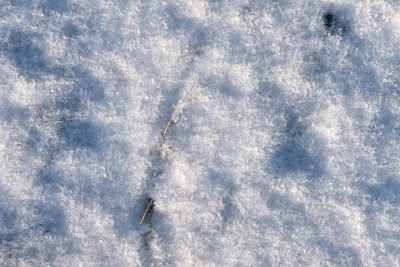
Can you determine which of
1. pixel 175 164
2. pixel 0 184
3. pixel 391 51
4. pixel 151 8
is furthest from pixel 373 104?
Answer: pixel 0 184

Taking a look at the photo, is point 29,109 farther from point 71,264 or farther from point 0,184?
point 71,264

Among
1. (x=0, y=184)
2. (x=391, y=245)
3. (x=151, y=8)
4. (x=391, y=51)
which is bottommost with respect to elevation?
(x=0, y=184)

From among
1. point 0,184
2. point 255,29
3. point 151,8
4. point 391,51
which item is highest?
point 391,51

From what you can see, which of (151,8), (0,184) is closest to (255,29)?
(151,8)

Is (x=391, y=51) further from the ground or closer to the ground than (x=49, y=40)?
further from the ground

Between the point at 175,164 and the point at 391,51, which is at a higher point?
the point at 391,51

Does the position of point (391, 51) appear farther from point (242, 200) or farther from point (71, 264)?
point (71, 264)
